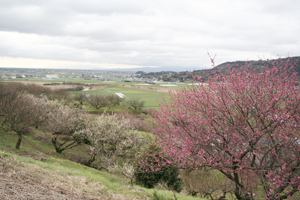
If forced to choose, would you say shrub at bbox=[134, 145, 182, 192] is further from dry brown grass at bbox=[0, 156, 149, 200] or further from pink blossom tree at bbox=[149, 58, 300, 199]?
pink blossom tree at bbox=[149, 58, 300, 199]

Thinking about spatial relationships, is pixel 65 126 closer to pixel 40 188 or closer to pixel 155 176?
pixel 155 176

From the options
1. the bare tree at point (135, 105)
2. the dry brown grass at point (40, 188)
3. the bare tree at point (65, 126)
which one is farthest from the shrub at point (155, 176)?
the bare tree at point (135, 105)

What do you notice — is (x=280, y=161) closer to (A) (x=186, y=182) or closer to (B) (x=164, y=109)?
(B) (x=164, y=109)

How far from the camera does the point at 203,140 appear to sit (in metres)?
6.59

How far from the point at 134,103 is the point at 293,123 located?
187 feet

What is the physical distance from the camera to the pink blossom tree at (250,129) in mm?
6250

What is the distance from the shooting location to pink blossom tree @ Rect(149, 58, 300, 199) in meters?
6.25

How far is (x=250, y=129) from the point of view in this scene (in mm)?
6684

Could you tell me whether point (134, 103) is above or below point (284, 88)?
below

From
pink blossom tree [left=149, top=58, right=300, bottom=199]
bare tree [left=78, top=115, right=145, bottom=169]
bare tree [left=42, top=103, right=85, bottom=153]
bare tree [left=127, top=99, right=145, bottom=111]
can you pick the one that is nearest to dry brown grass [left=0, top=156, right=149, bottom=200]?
pink blossom tree [left=149, top=58, right=300, bottom=199]

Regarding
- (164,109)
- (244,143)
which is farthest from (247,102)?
(164,109)

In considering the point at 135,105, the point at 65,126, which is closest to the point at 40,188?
the point at 65,126

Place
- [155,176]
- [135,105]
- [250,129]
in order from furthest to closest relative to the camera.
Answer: [135,105] < [155,176] < [250,129]

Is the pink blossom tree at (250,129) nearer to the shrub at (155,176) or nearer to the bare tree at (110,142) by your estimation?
the shrub at (155,176)
